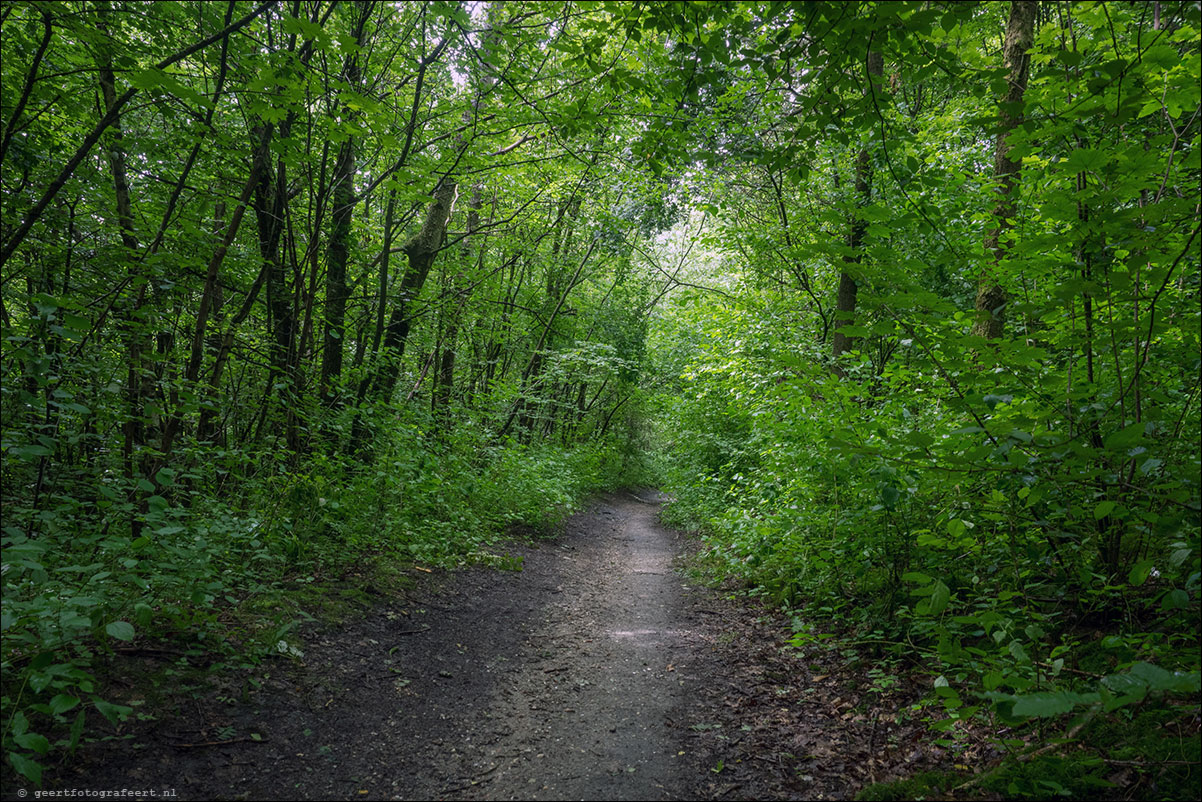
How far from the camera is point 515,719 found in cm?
407

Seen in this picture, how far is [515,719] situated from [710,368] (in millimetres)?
7276

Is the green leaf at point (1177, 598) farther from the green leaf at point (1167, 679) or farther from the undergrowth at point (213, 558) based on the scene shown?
the undergrowth at point (213, 558)

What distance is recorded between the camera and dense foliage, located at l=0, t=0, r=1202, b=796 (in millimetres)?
2748

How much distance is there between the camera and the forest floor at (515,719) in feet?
10.1

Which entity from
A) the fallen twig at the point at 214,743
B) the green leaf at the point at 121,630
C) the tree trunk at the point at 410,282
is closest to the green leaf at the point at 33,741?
the green leaf at the point at 121,630

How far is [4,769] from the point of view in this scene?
96.1 inches

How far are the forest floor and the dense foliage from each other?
0.36m

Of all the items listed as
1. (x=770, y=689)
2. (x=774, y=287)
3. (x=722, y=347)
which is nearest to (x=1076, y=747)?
(x=770, y=689)

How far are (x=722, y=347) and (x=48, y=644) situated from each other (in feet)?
34.2

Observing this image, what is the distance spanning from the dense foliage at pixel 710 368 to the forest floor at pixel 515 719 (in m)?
0.36

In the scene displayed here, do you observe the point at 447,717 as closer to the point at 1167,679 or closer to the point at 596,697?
the point at 596,697

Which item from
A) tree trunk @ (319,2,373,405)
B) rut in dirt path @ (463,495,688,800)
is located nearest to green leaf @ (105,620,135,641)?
rut in dirt path @ (463,495,688,800)

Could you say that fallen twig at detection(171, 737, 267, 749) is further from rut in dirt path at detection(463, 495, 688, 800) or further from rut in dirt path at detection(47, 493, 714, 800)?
rut in dirt path at detection(463, 495, 688, 800)

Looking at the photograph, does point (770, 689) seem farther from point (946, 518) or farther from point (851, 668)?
point (946, 518)
